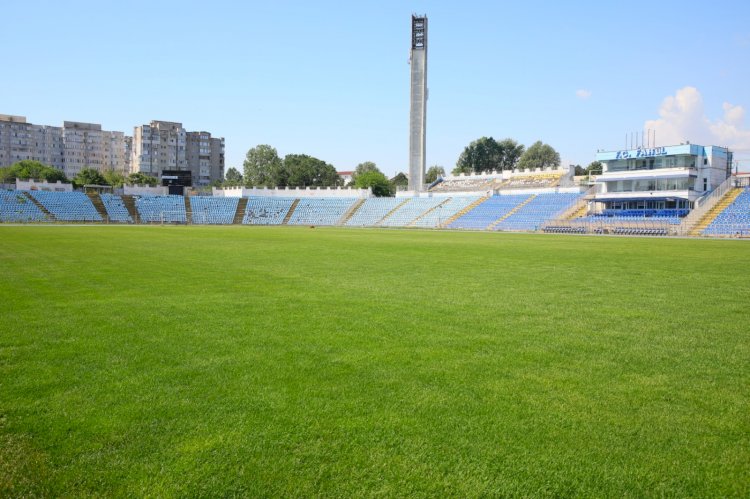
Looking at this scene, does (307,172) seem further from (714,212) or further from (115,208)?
(714,212)

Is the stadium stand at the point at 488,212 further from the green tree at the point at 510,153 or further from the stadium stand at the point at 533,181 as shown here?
the green tree at the point at 510,153

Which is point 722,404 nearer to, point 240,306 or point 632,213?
point 240,306

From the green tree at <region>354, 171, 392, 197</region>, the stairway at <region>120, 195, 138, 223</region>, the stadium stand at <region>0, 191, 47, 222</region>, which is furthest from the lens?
the green tree at <region>354, 171, 392, 197</region>

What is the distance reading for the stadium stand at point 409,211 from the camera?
75.9 metres

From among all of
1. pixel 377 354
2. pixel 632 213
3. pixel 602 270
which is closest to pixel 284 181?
pixel 632 213

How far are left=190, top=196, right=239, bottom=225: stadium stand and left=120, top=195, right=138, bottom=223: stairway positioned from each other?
850cm

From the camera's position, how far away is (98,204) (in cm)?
7950

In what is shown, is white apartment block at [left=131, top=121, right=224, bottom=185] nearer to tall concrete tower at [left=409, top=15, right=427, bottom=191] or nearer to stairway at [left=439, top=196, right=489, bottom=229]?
tall concrete tower at [left=409, top=15, right=427, bottom=191]

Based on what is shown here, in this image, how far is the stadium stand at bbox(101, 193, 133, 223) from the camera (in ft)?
255

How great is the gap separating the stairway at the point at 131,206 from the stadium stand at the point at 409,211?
38.0 metres

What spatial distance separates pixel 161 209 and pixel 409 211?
132ft

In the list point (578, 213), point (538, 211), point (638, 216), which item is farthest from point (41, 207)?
point (638, 216)

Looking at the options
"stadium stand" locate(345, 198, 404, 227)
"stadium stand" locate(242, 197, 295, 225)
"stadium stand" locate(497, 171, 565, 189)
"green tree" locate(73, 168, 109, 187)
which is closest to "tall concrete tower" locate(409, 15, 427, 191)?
"stadium stand" locate(345, 198, 404, 227)

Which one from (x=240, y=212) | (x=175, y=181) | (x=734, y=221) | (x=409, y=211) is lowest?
(x=734, y=221)
